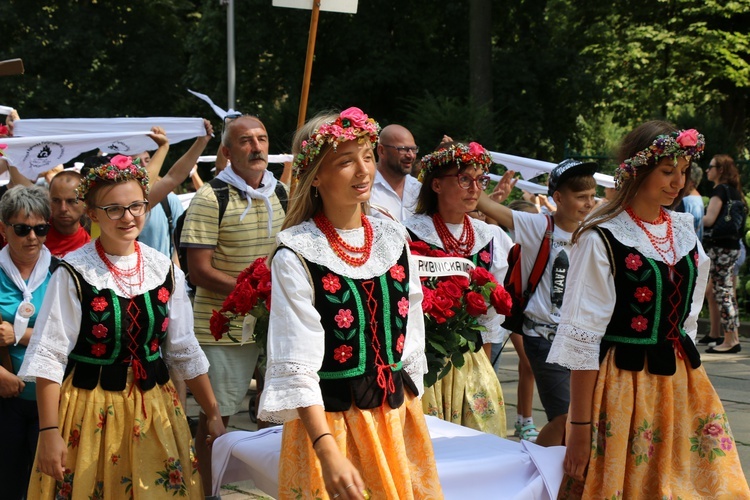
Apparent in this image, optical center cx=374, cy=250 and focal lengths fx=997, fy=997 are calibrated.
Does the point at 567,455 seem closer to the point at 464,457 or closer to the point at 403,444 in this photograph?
the point at 464,457

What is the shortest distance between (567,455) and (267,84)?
2513 centimetres

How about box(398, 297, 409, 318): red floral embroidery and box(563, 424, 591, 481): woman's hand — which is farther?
box(563, 424, 591, 481): woman's hand

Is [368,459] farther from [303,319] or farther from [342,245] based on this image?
[342,245]

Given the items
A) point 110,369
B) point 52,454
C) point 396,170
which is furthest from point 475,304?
point 396,170

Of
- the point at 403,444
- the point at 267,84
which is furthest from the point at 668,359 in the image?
the point at 267,84

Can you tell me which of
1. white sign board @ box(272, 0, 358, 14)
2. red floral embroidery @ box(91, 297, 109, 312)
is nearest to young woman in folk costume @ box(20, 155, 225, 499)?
red floral embroidery @ box(91, 297, 109, 312)

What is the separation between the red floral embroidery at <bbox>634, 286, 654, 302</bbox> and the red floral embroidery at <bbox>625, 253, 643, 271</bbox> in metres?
0.08

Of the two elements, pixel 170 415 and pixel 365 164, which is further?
pixel 170 415

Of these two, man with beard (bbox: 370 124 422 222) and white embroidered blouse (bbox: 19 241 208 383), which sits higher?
man with beard (bbox: 370 124 422 222)

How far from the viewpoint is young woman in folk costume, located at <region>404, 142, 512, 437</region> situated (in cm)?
493

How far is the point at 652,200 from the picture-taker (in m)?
3.89

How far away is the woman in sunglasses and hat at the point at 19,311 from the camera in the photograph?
175 inches

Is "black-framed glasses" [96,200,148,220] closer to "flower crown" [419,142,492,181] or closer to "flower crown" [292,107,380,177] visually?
"flower crown" [292,107,380,177]

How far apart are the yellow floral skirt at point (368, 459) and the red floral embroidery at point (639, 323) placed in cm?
100
